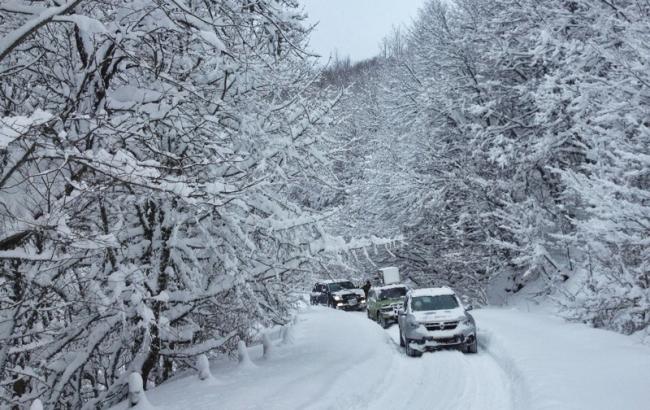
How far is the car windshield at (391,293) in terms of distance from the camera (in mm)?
26344

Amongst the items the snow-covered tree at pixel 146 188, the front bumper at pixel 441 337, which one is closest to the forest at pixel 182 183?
the snow-covered tree at pixel 146 188

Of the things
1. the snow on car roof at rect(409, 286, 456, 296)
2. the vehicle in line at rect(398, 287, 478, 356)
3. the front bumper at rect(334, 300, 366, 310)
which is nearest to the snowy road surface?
the vehicle in line at rect(398, 287, 478, 356)

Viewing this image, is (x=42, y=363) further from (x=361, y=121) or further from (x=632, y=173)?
(x=361, y=121)

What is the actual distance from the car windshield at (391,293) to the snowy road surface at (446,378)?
10.6 metres

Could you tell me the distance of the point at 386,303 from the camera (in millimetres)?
26031

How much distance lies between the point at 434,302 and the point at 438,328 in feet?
4.55

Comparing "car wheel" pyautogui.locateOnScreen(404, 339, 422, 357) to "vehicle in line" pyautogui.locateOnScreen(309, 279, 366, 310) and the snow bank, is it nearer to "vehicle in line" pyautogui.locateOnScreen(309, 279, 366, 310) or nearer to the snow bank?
the snow bank

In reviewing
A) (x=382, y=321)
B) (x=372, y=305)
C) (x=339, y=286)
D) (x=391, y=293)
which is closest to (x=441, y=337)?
(x=382, y=321)

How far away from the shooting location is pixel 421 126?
29.6 metres

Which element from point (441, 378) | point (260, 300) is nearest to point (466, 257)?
point (441, 378)

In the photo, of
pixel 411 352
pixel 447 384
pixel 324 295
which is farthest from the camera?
pixel 324 295

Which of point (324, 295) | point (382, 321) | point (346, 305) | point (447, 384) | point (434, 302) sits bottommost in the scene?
point (346, 305)

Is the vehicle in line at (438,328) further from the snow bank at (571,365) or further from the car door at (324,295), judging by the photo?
the car door at (324,295)

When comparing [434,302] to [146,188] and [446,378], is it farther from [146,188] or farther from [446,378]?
[146,188]
